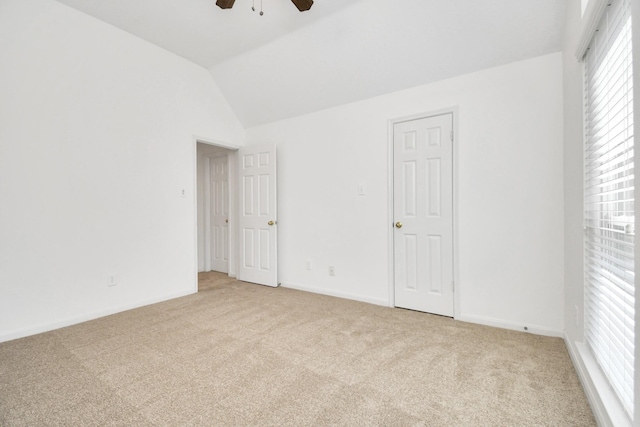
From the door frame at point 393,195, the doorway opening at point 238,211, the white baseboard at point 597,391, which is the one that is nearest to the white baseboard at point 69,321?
the doorway opening at point 238,211

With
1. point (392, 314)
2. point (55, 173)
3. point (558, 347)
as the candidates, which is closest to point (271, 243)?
point (392, 314)

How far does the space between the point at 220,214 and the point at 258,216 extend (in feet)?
4.23

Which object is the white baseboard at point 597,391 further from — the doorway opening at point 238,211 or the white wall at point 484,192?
the doorway opening at point 238,211

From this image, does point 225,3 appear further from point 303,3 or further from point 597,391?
point 597,391

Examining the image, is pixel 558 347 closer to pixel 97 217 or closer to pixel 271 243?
pixel 271 243

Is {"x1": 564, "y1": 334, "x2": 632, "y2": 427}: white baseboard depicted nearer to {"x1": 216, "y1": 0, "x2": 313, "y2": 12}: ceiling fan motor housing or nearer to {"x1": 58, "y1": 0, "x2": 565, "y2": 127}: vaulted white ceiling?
{"x1": 58, "y1": 0, "x2": 565, "y2": 127}: vaulted white ceiling

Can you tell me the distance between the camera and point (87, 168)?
2961 millimetres

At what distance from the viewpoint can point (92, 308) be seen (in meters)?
2.99

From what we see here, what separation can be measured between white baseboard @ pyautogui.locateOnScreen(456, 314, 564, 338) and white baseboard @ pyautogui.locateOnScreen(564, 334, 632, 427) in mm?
469

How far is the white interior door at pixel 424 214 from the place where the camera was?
116 inches

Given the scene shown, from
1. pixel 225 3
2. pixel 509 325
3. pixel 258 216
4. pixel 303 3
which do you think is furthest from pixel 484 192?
pixel 258 216

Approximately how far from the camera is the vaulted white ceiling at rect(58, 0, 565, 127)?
244 cm

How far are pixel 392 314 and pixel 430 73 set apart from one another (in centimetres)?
244

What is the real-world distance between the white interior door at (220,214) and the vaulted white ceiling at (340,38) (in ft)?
5.76
